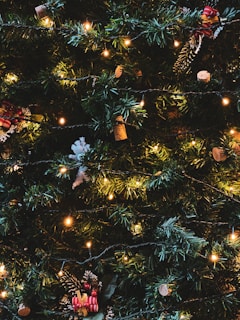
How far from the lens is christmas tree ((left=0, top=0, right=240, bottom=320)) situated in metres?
1.03

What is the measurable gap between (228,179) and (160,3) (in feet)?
1.64

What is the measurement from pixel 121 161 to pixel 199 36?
379 mm

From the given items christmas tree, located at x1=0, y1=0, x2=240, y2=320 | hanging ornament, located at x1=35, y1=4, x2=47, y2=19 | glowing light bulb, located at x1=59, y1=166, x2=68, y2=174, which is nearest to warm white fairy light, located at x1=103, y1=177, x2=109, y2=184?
christmas tree, located at x1=0, y1=0, x2=240, y2=320

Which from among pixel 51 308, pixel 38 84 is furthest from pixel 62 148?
pixel 51 308

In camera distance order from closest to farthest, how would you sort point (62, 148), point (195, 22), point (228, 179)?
point (195, 22), point (228, 179), point (62, 148)

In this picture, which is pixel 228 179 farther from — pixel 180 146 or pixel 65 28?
pixel 65 28

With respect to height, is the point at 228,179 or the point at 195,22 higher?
the point at 195,22

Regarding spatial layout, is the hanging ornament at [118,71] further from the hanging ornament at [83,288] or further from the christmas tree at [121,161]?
the hanging ornament at [83,288]

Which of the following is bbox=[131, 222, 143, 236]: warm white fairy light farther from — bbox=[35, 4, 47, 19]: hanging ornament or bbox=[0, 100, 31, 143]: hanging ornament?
bbox=[35, 4, 47, 19]: hanging ornament

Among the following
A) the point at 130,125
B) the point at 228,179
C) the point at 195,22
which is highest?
the point at 195,22

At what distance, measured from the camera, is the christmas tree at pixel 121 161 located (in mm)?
1028

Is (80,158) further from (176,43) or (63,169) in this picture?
(176,43)

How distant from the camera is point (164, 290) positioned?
1.02 m

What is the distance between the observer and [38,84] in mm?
1122
